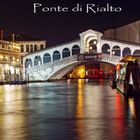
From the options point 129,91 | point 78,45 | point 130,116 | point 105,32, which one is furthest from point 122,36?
point 130,116

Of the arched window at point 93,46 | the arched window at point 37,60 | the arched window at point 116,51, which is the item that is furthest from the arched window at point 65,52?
the arched window at point 116,51

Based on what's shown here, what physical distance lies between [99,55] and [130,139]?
94101mm

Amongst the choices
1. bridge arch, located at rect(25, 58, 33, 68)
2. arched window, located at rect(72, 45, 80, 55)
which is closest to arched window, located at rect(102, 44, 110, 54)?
arched window, located at rect(72, 45, 80, 55)

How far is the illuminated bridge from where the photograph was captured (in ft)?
339

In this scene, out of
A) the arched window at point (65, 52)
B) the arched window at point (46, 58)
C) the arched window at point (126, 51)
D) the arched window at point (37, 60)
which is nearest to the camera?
the arched window at point (126, 51)

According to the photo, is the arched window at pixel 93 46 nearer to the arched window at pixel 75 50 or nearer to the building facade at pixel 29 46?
the arched window at pixel 75 50

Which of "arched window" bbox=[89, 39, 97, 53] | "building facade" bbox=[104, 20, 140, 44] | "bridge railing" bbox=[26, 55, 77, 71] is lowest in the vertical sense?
"bridge railing" bbox=[26, 55, 77, 71]

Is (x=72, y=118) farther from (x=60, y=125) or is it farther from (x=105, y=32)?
(x=105, y=32)

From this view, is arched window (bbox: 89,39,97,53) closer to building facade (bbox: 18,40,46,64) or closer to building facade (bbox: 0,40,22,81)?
building facade (bbox: 18,40,46,64)

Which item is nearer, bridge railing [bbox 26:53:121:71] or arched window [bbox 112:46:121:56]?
bridge railing [bbox 26:53:121:71]

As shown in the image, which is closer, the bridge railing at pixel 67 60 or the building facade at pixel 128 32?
the bridge railing at pixel 67 60

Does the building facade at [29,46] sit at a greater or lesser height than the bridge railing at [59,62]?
greater

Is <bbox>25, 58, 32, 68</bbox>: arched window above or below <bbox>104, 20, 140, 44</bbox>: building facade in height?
below

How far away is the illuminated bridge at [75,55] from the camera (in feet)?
339
